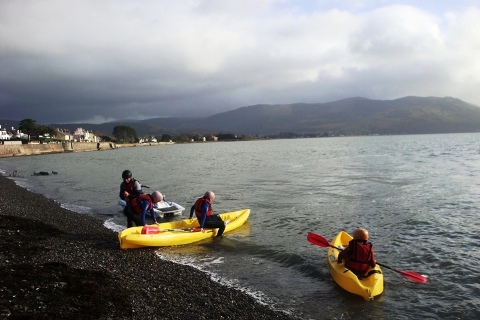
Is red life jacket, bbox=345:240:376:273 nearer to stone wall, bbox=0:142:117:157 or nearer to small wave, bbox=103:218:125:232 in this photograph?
small wave, bbox=103:218:125:232

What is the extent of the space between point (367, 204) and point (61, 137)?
167m

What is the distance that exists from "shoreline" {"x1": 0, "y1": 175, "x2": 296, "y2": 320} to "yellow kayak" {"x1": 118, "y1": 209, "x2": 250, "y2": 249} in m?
0.31

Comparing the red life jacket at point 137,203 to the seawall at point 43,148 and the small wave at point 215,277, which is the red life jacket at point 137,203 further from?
the seawall at point 43,148

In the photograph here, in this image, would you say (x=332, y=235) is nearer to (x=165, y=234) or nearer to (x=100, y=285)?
(x=165, y=234)

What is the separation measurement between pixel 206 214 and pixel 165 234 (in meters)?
1.67

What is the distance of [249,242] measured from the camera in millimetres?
13469

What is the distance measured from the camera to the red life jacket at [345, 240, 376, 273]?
9.11m

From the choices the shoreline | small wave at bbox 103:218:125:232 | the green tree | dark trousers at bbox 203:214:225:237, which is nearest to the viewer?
the shoreline

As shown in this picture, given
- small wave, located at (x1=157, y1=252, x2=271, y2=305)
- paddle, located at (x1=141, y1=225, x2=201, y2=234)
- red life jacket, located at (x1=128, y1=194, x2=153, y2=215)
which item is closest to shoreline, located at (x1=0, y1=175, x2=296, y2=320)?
small wave, located at (x1=157, y1=252, x2=271, y2=305)

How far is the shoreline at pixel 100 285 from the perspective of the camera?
6617 millimetres

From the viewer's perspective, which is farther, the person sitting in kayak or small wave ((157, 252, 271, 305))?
the person sitting in kayak

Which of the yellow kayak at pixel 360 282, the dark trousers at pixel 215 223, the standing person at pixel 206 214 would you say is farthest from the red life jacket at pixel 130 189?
the yellow kayak at pixel 360 282

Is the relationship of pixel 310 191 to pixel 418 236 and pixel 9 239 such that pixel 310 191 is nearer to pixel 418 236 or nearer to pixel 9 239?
pixel 418 236

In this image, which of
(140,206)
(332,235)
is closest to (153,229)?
(140,206)
